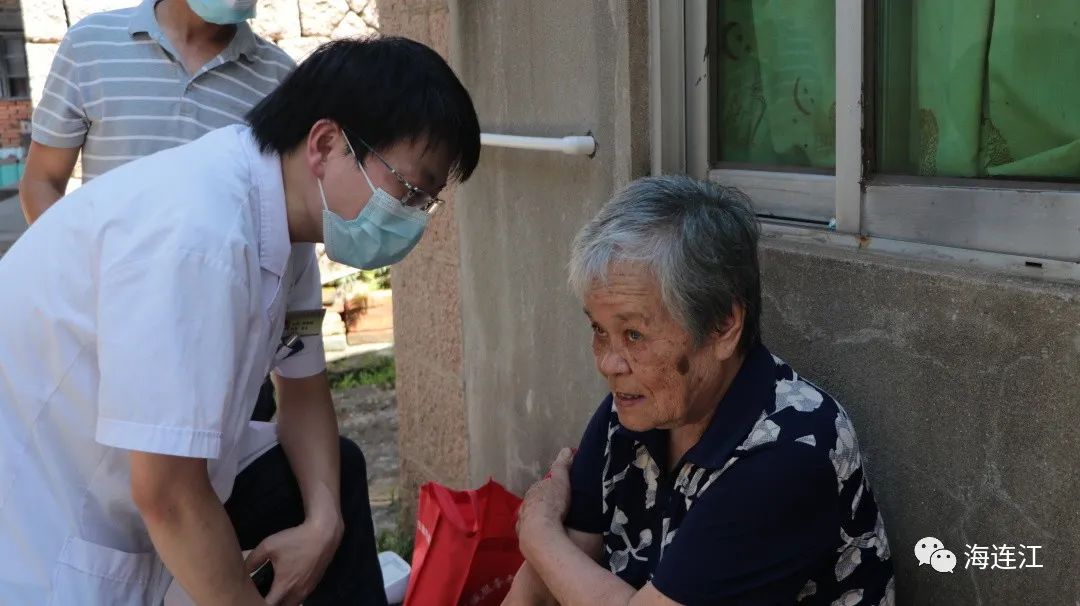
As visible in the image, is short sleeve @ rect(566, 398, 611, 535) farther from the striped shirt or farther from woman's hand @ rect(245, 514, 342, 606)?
the striped shirt

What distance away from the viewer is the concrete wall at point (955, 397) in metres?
1.69

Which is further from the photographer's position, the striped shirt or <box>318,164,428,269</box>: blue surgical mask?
the striped shirt

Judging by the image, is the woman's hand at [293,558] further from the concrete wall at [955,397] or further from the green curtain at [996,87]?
the green curtain at [996,87]

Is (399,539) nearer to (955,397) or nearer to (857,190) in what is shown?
(857,190)

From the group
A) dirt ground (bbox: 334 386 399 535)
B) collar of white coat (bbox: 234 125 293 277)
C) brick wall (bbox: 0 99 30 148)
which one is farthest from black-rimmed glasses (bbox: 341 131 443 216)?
brick wall (bbox: 0 99 30 148)

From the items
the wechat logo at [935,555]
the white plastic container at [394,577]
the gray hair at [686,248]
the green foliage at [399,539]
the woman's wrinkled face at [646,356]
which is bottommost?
the green foliage at [399,539]

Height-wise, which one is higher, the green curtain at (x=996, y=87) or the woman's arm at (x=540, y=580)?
the green curtain at (x=996, y=87)

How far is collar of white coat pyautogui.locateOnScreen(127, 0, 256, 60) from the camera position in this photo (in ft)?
9.37

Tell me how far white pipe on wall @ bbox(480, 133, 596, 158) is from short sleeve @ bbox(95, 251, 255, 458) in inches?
47.9

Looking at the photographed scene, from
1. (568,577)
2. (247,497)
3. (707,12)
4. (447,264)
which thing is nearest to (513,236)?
(447,264)

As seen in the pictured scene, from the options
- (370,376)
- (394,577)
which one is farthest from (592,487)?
(370,376)

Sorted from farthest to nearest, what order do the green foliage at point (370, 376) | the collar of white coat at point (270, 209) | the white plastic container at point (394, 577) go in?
the green foliage at point (370, 376), the white plastic container at point (394, 577), the collar of white coat at point (270, 209)

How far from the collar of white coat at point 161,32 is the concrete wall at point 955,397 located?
1606 mm

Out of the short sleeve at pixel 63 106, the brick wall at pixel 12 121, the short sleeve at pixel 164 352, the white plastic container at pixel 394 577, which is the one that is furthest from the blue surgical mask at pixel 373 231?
the brick wall at pixel 12 121
